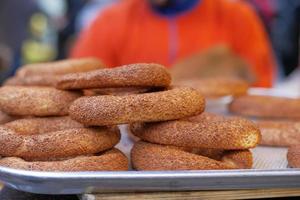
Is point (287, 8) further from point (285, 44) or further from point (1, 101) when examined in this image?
point (1, 101)

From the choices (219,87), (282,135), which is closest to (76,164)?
(282,135)

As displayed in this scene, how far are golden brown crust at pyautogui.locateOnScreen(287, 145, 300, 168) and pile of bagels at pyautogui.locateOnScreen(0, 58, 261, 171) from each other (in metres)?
0.09

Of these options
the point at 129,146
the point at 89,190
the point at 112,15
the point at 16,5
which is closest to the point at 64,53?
the point at 16,5

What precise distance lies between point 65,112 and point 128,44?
4.66ft

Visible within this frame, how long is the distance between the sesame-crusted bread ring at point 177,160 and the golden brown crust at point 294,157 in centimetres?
10

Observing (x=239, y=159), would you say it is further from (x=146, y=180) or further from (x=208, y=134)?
(x=146, y=180)

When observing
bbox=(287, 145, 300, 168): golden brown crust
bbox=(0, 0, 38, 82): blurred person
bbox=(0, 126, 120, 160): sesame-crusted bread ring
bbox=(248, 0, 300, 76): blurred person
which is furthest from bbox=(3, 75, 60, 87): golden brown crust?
bbox=(0, 0, 38, 82): blurred person

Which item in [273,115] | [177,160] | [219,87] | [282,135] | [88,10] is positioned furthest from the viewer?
[88,10]

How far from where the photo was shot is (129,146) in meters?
1.28

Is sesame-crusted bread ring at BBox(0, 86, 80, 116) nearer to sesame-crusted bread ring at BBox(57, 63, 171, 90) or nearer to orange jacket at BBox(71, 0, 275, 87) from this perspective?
sesame-crusted bread ring at BBox(57, 63, 171, 90)

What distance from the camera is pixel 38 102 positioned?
117 cm

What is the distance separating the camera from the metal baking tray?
86 cm

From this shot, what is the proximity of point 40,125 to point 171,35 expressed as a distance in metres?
1.44

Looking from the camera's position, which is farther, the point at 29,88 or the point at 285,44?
the point at 285,44
